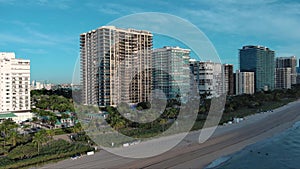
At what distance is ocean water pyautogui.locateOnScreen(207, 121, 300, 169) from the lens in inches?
Result: 315

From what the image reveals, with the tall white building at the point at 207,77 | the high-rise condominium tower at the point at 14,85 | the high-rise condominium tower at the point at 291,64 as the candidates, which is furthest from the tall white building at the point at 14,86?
the high-rise condominium tower at the point at 291,64

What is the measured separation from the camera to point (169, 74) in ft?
71.8

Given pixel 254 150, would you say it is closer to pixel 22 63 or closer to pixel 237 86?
pixel 22 63

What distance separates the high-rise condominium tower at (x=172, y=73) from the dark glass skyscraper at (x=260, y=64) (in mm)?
21308

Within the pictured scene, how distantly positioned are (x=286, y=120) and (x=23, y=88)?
17.6 metres

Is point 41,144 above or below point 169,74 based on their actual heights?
below

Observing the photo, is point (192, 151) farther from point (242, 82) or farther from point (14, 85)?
point (242, 82)

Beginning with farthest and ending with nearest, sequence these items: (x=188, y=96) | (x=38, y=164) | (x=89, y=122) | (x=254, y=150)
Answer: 1. (x=188, y=96)
2. (x=89, y=122)
3. (x=254, y=150)
4. (x=38, y=164)

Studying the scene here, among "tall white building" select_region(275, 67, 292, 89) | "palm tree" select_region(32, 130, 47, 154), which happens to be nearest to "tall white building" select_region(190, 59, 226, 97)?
"palm tree" select_region(32, 130, 47, 154)

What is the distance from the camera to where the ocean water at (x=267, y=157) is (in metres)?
8.01

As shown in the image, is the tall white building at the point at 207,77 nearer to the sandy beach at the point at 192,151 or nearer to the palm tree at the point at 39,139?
the sandy beach at the point at 192,151

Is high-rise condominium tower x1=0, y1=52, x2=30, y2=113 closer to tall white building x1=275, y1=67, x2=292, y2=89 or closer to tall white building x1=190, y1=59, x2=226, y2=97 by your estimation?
tall white building x1=190, y1=59, x2=226, y2=97

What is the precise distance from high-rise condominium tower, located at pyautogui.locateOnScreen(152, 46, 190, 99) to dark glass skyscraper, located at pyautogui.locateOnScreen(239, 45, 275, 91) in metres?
21.3

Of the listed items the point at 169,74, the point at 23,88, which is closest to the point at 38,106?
the point at 23,88
